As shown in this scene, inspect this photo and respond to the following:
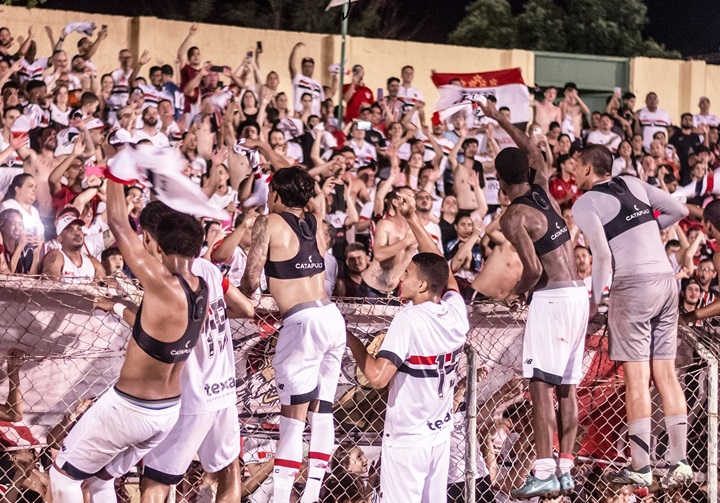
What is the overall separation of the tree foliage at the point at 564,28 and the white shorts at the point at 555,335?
2125 cm

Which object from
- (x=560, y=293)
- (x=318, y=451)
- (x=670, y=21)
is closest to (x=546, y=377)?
(x=560, y=293)

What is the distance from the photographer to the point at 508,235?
7.34 m

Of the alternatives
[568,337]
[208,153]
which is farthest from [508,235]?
[208,153]

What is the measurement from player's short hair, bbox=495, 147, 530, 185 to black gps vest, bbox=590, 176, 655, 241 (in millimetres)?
543

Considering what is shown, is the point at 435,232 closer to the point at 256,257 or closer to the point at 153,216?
the point at 256,257

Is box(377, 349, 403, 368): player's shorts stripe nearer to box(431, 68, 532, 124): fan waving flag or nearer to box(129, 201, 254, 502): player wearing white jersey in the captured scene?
box(129, 201, 254, 502): player wearing white jersey

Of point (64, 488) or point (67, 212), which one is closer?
point (64, 488)

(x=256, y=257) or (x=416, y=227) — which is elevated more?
(x=416, y=227)

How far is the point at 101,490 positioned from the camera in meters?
6.03

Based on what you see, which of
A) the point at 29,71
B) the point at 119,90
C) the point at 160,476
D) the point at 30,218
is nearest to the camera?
the point at 160,476

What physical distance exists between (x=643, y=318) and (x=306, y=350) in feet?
7.69

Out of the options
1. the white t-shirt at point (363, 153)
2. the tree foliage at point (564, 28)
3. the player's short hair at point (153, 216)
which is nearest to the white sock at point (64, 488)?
the player's short hair at point (153, 216)

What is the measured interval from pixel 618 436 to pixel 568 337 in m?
1.40

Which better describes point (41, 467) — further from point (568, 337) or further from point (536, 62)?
point (536, 62)
